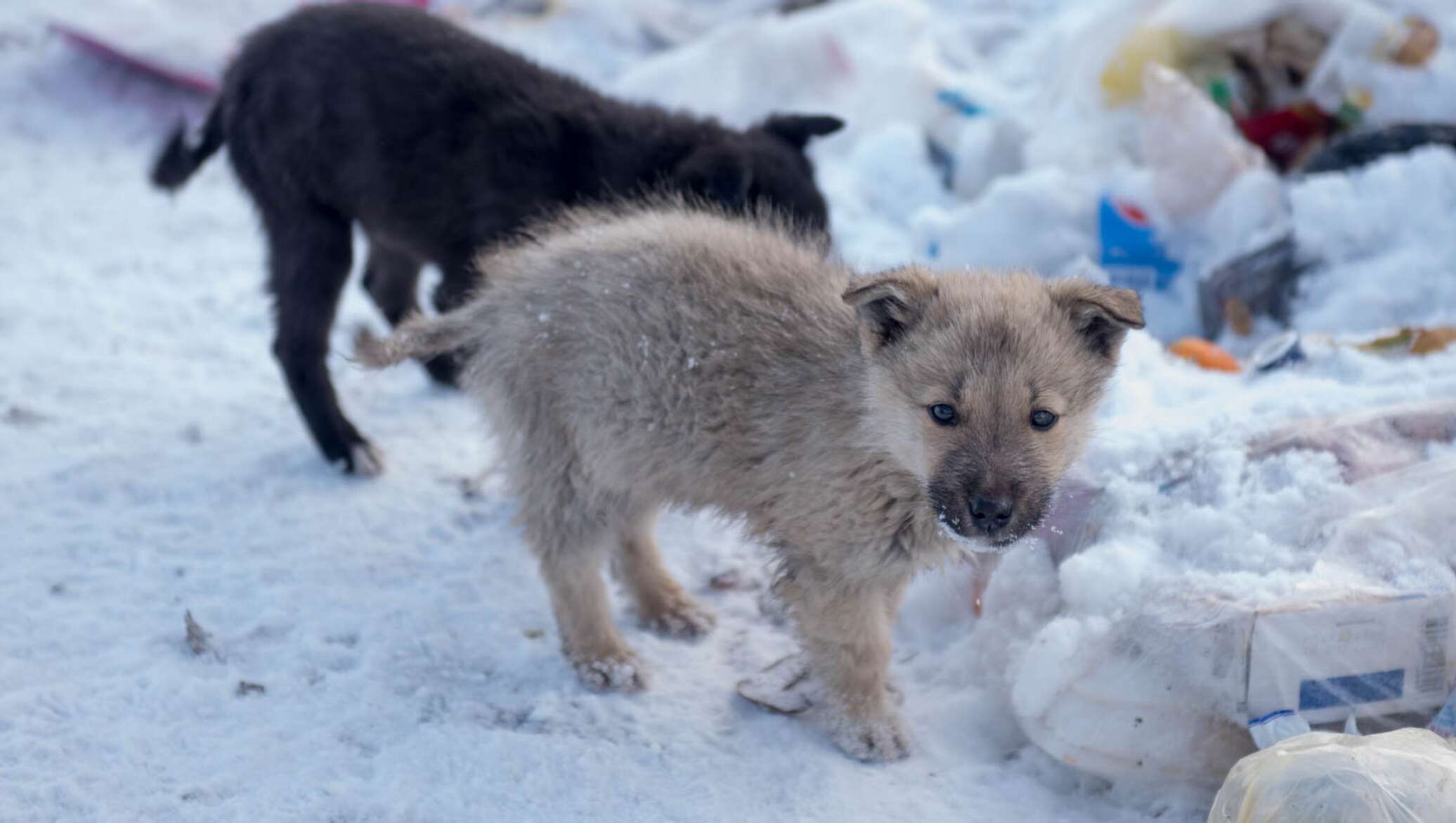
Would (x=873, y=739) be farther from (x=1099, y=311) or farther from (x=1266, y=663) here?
(x=1099, y=311)

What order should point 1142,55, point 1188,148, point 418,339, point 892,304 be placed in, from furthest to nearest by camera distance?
point 1142,55 → point 1188,148 → point 418,339 → point 892,304

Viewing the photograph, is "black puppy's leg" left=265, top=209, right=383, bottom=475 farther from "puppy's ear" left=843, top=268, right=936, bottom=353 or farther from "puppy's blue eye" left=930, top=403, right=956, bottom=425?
"puppy's blue eye" left=930, top=403, right=956, bottom=425

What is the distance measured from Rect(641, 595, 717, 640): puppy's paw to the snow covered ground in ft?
0.20

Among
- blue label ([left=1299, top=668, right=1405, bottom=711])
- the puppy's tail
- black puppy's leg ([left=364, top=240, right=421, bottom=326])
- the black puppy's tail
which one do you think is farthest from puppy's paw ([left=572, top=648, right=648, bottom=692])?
the black puppy's tail

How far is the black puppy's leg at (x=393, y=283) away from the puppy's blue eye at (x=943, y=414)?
3213 mm

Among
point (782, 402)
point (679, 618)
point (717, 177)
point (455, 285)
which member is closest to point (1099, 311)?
point (782, 402)

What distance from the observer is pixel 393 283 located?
549 centimetres

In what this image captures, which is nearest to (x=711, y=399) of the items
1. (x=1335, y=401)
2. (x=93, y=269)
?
(x=1335, y=401)

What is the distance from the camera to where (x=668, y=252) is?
345 centimetres

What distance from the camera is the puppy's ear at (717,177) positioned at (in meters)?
4.59

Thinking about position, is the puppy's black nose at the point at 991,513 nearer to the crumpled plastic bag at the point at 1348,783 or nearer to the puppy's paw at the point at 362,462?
the crumpled plastic bag at the point at 1348,783

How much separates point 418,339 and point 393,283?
1907mm

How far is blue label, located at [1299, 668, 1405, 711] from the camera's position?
2.90 metres

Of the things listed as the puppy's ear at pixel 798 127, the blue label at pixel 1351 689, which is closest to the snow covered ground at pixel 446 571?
the blue label at pixel 1351 689
